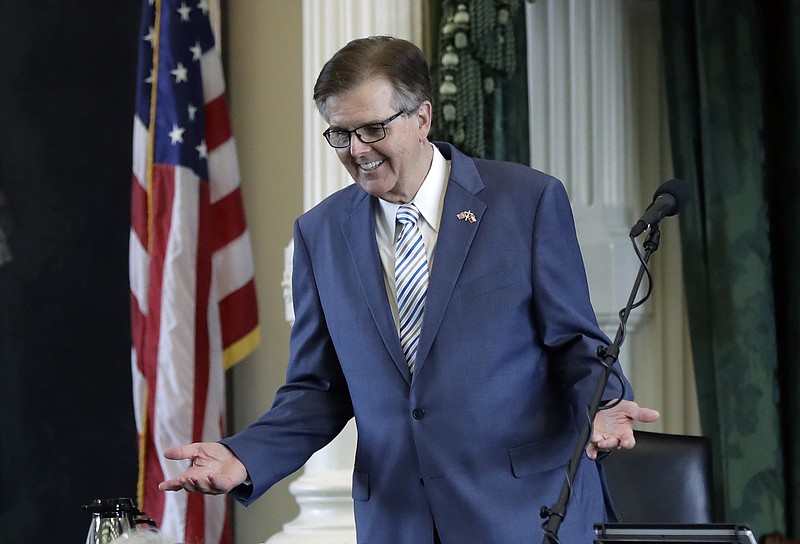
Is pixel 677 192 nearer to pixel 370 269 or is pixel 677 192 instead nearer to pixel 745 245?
pixel 370 269

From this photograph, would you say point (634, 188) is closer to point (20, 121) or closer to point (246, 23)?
point (246, 23)

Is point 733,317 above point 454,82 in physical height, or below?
below

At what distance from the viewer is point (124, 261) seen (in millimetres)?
4816

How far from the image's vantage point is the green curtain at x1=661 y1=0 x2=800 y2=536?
3820 mm

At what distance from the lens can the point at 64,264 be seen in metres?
4.64

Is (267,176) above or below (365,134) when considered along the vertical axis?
above

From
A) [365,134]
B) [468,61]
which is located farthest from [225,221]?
[365,134]

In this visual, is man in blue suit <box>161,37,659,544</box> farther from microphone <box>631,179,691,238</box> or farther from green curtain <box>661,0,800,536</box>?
green curtain <box>661,0,800,536</box>

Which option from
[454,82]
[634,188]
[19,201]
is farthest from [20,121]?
[634,188]

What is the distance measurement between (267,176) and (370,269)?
2.77 m

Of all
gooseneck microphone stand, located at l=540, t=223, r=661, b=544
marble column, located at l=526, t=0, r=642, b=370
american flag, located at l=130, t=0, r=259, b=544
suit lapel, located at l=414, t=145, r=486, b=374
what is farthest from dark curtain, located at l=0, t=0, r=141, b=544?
gooseneck microphone stand, located at l=540, t=223, r=661, b=544

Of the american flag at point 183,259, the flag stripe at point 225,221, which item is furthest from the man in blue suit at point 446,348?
the flag stripe at point 225,221

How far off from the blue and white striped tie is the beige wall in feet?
8.70

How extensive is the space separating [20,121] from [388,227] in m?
2.59
